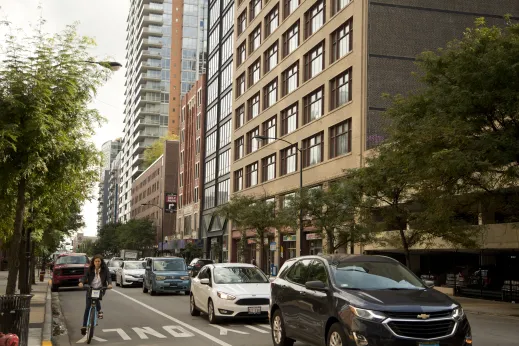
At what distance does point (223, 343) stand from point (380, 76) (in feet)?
106

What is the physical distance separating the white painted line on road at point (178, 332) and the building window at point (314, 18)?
37.8m

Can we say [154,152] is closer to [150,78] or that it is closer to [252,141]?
[150,78]

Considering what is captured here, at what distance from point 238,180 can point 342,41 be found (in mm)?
26641

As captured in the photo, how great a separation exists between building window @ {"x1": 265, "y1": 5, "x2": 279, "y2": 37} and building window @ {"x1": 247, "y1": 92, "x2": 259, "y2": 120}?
21.4 ft

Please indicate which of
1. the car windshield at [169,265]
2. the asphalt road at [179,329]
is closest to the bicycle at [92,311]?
the asphalt road at [179,329]

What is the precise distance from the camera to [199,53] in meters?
155

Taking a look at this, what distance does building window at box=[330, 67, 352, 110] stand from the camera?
44338mm

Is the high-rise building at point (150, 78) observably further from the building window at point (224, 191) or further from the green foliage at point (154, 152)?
the building window at point (224, 191)

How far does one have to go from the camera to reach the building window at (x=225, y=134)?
73938 mm

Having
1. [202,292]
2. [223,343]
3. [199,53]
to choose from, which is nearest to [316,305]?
[223,343]

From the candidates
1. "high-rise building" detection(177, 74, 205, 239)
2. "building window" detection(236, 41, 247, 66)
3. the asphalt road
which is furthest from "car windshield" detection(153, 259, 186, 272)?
"high-rise building" detection(177, 74, 205, 239)

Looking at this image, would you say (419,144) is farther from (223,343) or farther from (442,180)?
(223,343)

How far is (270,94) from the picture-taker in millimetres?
60562

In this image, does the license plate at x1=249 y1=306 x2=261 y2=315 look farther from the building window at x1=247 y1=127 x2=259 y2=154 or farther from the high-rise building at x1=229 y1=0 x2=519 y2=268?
the building window at x1=247 y1=127 x2=259 y2=154
